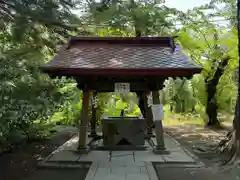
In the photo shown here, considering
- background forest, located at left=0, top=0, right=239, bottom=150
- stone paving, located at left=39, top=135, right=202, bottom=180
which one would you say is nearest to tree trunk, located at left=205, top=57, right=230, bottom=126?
background forest, located at left=0, top=0, right=239, bottom=150

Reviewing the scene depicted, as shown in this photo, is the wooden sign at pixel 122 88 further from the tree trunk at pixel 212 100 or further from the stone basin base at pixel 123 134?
the tree trunk at pixel 212 100

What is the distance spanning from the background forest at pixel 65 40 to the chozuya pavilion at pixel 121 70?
419 mm

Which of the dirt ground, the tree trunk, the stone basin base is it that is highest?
the tree trunk

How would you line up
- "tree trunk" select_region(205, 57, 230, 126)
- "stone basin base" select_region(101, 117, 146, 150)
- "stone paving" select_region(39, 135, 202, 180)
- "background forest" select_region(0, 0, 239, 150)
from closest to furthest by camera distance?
"background forest" select_region(0, 0, 239, 150) → "stone paving" select_region(39, 135, 202, 180) → "stone basin base" select_region(101, 117, 146, 150) → "tree trunk" select_region(205, 57, 230, 126)

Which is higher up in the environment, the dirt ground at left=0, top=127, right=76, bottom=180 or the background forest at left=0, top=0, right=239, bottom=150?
the background forest at left=0, top=0, right=239, bottom=150

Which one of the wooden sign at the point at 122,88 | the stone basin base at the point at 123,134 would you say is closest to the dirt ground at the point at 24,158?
the stone basin base at the point at 123,134

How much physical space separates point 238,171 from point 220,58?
731cm

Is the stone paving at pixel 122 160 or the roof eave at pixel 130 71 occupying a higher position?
the roof eave at pixel 130 71

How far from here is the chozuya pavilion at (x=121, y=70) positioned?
6334mm

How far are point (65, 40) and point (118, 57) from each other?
1.70 metres

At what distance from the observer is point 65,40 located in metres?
7.89

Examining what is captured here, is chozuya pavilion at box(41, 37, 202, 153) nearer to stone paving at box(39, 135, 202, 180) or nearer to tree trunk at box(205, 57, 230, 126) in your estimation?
stone paving at box(39, 135, 202, 180)

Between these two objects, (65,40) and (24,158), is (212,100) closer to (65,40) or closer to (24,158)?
(65,40)

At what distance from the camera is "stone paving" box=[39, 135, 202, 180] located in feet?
18.2
